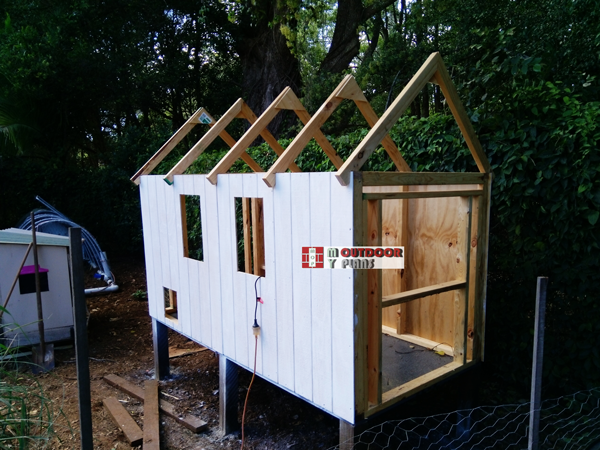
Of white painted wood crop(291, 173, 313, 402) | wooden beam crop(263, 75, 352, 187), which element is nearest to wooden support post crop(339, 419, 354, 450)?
white painted wood crop(291, 173, 313, 402)

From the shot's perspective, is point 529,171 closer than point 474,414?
Yes

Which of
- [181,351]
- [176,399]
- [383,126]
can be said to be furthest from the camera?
[181,351]

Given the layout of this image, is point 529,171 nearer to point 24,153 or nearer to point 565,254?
point 565,254

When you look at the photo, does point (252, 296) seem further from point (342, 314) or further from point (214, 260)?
point (342, 314)

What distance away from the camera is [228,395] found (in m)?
3.81

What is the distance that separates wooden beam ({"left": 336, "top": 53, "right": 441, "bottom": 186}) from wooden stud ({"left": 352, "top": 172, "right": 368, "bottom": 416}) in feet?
0.22

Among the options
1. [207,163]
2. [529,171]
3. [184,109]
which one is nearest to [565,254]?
[529,171]

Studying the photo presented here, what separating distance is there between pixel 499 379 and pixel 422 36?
8.18 m

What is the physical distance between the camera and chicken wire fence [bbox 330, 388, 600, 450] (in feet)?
10.3

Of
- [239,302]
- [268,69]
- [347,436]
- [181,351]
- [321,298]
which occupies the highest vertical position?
[268,69]

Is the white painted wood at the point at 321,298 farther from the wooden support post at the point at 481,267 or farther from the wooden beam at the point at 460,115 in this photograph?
the wooden support post at the point at 481,267

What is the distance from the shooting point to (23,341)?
533 centimetres

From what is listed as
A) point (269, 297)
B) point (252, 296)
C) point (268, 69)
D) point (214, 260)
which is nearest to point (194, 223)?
point (214, 260)

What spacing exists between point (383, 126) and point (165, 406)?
138 inches
